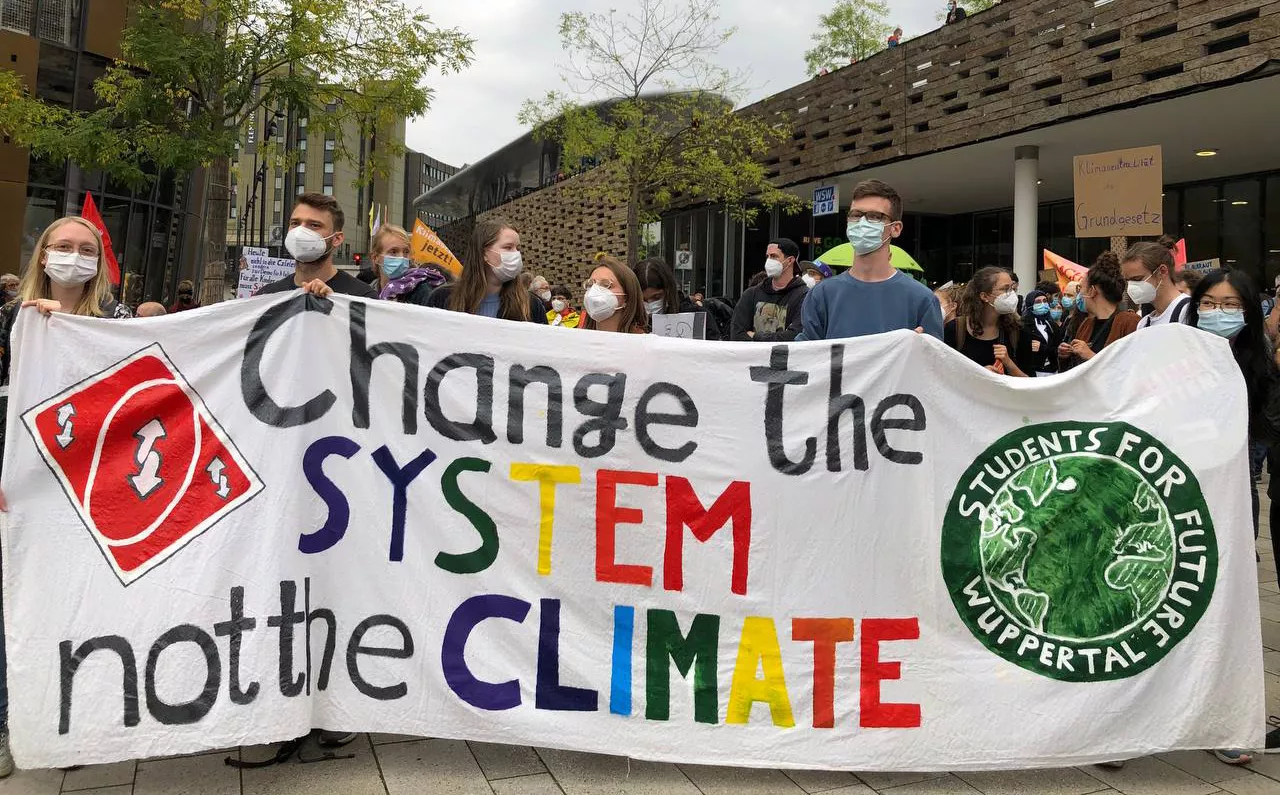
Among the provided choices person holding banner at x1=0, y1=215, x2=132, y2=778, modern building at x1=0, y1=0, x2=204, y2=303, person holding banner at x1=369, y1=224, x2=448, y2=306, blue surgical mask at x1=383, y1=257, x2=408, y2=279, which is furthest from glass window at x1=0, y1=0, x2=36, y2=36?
person holding banner at x1=0, y1=215, x2=132, y2=778

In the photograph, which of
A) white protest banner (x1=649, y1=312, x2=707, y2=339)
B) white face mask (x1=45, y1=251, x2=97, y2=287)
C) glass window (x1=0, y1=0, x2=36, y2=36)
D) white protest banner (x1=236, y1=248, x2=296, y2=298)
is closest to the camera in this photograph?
white face mask (x1=45, y1=251, x2=97, y2=287)

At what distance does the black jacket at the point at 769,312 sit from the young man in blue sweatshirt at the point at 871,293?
207cm

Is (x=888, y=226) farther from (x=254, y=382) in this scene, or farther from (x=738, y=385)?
(x=254, y=382)

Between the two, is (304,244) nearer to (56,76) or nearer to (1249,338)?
(1249,338)

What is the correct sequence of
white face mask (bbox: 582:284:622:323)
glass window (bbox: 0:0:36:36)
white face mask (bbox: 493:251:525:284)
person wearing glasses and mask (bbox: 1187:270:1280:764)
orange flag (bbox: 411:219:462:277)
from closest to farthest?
person wearing glasses and mask (bbox: 1187:270:1280:764) → white face mask (bbox: 582:284:622:323) → white face mask (bbox: 493:251:525:284) → orange flag (bbox: 411:219:462:277) → glass window (bbox: 0:0:36:36)

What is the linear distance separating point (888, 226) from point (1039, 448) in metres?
1.22

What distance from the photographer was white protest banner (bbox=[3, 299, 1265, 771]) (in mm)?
3057

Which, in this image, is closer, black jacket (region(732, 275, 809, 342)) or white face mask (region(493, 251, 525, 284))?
white face mask (region(493, 251, 525, 284))

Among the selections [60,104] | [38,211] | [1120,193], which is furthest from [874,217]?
[60,104]

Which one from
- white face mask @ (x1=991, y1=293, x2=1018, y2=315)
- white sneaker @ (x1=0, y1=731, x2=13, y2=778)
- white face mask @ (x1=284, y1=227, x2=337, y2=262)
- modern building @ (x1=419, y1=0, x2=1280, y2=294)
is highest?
modern building @ (x1=419, y1=0, x2=1280, y2=294)

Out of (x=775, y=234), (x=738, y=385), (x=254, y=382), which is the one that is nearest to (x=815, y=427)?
(x=738, y=385)

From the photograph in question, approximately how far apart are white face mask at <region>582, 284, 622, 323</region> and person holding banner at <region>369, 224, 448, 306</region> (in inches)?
45.9

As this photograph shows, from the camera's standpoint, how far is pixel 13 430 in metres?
3.08

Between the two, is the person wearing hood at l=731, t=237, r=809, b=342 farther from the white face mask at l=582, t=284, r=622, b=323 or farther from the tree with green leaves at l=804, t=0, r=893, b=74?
the tree with green leaves at l=804, t=0, r=893, b=74
